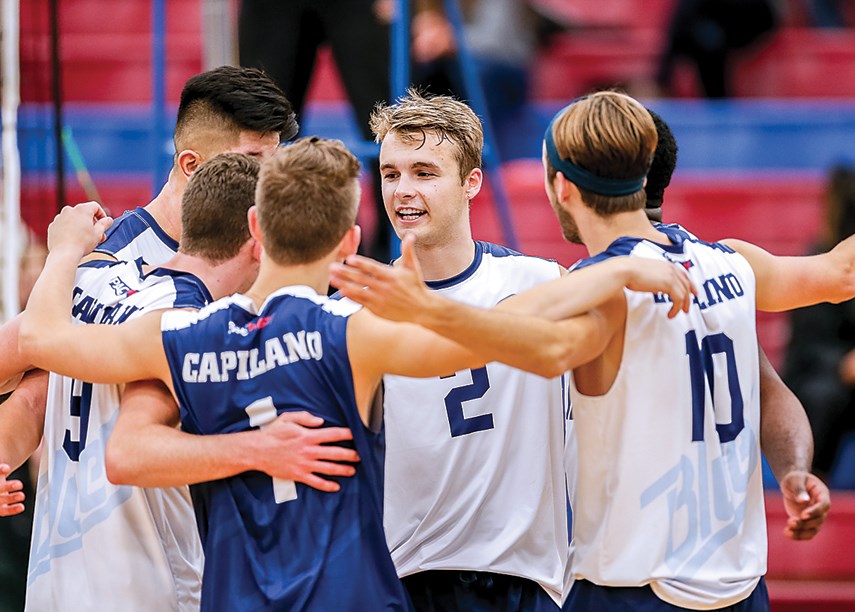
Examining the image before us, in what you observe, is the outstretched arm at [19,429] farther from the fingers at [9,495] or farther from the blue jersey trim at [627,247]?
the blue jersey trim at [627,247]

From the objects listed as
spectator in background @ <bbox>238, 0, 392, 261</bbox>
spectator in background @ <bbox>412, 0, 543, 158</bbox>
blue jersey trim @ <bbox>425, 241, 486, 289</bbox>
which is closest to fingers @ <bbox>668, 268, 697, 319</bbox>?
blue jersey trim @ <bbox>425, 241, 486, 289</bbox>

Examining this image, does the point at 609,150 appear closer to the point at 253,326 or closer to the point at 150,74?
the point at 253,326

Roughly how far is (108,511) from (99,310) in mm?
556

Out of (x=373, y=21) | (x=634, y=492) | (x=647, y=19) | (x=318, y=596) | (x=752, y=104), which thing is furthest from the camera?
(x=647, y=19)

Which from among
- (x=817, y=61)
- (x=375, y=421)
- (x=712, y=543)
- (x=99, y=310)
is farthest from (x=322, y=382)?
(x=817, y=61)

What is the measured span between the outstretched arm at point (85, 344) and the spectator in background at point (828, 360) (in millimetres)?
5327

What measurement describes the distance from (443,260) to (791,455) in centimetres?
125

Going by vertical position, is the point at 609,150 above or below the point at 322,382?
above

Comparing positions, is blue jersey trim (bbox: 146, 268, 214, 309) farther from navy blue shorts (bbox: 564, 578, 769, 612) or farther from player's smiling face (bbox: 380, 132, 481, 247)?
navy blue shorts (bbox: 564, 578, 769, 612)

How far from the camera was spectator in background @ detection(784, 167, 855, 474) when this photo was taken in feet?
25.4

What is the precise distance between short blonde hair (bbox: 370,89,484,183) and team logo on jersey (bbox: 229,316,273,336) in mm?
1256

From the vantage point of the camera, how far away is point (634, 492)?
3367 millimetres

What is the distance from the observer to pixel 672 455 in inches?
132

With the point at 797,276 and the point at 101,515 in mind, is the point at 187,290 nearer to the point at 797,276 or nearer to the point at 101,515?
the point at 101,515
